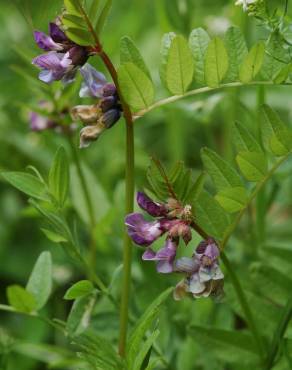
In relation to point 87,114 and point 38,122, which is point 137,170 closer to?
point 38,122

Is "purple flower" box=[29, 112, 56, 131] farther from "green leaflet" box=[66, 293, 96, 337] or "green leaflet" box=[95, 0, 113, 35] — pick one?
"green leaflet" box=[95, 0, 113, 35]

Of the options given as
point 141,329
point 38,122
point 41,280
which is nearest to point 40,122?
point 38,122

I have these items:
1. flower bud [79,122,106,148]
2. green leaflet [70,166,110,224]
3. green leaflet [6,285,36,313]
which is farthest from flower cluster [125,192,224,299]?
green leaflet [70,166,110,224]

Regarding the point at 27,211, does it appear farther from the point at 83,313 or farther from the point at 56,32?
the point at 56,32

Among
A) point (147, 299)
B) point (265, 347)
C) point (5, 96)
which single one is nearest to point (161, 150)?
point (5, 96)

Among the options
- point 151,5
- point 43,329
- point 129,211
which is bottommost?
point 43,329

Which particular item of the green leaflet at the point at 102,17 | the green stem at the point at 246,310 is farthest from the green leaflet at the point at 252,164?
the green leaflet at the point at 102,17

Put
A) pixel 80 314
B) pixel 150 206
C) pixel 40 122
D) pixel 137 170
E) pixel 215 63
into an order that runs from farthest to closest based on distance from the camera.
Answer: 1. pixel 137 170
2. pixel 40 122
3. pixel 80 314
4. pixel 215 63
5. pixel 150 206
